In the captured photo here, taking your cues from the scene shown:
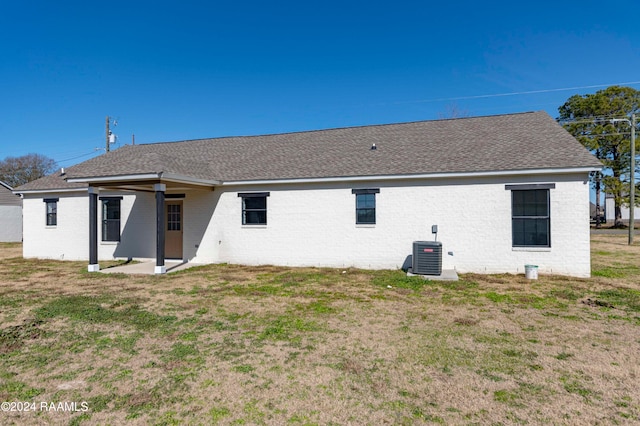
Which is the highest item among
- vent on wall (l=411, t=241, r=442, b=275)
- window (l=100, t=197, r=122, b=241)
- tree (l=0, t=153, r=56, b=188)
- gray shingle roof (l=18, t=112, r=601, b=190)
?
tree (l=0, t=153, r=56, b=188)

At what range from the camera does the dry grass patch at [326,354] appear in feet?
10.8

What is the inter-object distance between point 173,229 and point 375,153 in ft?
27.3

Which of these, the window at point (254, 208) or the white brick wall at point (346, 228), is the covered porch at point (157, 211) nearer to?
the white brick wall at point (346, 228)

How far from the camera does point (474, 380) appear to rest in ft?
12.7

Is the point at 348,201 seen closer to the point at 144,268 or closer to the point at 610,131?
the point at 144,268

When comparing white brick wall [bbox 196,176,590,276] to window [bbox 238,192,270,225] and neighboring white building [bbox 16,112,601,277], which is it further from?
window [bbox 238,192,270,225]

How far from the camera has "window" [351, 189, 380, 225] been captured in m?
11.7

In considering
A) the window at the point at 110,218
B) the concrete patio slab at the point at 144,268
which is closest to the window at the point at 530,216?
the concrete patio slab at the point at 144,268

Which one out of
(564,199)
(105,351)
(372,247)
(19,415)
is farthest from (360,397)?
(564,199)

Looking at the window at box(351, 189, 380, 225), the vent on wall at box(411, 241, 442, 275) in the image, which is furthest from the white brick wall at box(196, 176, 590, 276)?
the vent on wall at box(411, 241, 442, 275)

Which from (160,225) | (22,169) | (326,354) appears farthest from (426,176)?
(22,169)

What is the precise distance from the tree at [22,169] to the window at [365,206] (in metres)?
49.8

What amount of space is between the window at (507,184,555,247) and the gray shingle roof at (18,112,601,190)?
0.76 meters

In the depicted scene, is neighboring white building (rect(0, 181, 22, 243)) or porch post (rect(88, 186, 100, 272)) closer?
porch post (rect(88, 186, 100, 272))
